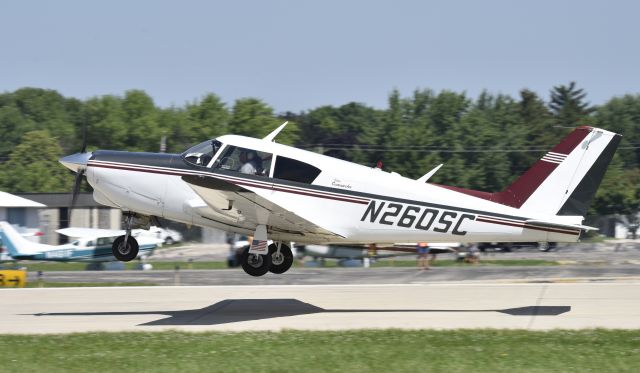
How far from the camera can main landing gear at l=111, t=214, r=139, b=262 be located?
730 inches

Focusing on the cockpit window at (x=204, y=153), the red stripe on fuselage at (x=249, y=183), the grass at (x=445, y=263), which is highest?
the cockpit window at (x=204, y=153)

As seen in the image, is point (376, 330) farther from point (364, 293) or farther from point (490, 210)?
point (364, 293)

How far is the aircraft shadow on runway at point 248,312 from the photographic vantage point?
62.0ft

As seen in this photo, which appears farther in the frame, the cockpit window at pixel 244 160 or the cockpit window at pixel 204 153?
the cockpit window at pixel 204 153

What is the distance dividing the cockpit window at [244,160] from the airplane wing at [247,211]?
2.50ft

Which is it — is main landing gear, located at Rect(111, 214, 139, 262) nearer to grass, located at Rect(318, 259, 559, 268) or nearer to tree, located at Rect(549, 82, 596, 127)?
grass, located at Rect(318, 259, 559, 268)

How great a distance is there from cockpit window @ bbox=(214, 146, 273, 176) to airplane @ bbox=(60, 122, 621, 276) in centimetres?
2

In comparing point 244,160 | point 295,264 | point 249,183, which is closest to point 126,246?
point 249,183

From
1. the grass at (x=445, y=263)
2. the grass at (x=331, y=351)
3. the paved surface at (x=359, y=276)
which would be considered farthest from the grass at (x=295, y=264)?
the grass at (x=331, y=351)

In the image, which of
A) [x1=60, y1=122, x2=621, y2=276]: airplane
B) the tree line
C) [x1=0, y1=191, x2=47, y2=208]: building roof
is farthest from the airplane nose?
the tree line

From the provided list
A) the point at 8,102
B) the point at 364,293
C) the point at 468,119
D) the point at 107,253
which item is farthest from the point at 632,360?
the point at 8,102

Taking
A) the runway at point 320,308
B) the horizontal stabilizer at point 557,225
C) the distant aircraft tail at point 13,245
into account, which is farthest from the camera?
the distant aircraft tail at point 13,245

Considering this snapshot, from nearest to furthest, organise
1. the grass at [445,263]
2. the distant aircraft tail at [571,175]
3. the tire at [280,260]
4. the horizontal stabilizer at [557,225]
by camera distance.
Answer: the horizontal stabilizer at [557,225] < the distant aircraft tail at [571,175] < the tire at [280,260] < the grass at [445,263]

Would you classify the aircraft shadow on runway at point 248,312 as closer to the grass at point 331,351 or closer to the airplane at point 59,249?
the grass at point 331,351
